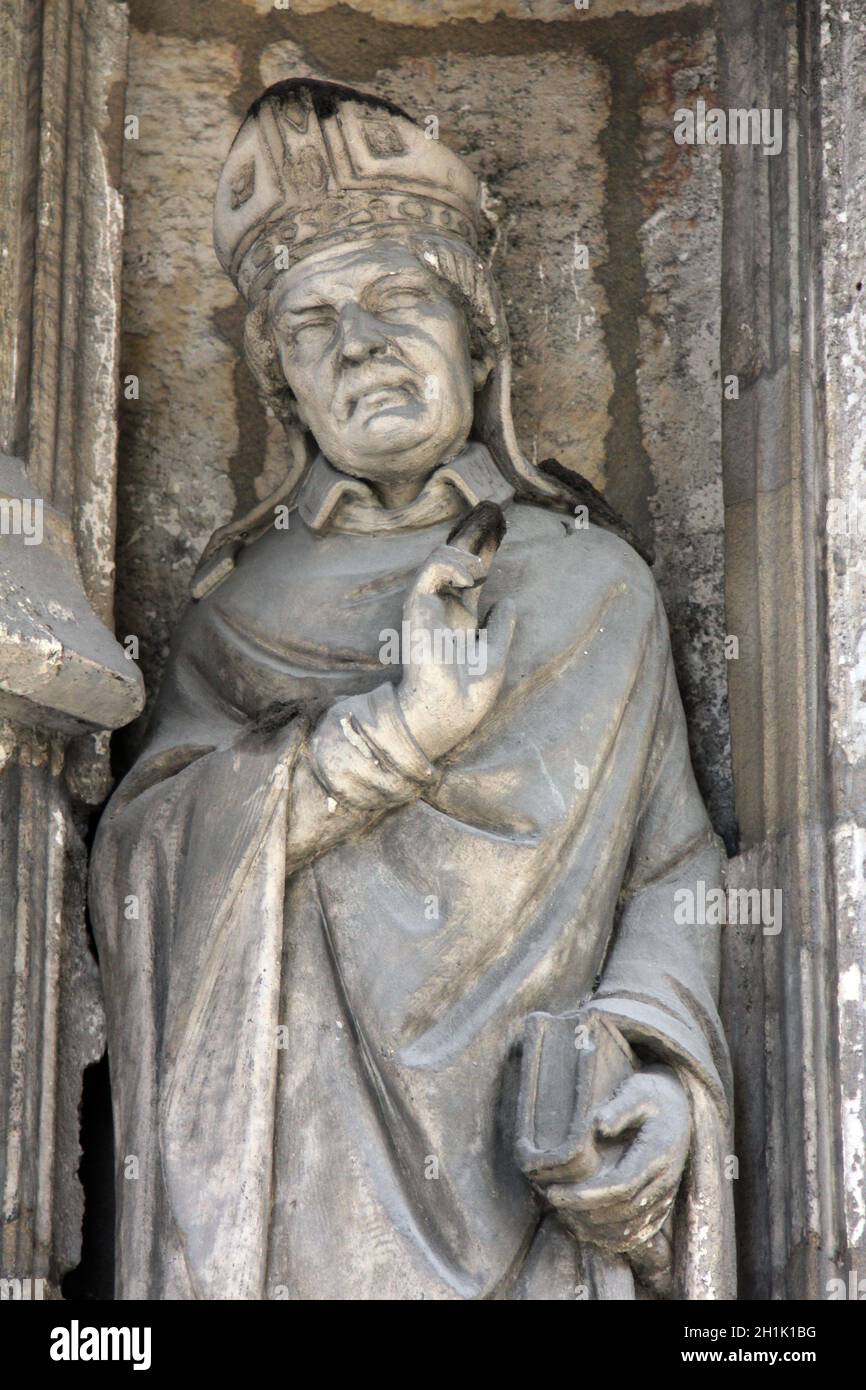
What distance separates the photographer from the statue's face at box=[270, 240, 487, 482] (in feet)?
12.9

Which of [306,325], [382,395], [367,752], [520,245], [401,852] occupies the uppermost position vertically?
[520,245]

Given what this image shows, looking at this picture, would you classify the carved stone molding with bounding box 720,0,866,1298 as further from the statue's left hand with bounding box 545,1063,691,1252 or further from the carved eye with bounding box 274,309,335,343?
the carved eye with bounding box 274,309,335,343

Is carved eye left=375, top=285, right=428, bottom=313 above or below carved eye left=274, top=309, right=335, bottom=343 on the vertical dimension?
above

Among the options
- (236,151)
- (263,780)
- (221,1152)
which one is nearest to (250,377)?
(236,151)

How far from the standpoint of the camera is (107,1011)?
383cm

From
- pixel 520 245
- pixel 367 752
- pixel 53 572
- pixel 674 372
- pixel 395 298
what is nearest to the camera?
pixel 367 752

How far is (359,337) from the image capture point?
3922 mm

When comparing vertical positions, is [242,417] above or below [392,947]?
above

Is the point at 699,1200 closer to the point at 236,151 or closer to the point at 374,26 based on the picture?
the point at 236,151

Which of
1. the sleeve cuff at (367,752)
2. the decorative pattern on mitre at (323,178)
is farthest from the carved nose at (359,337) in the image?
the sleeve cuff at (367,752)

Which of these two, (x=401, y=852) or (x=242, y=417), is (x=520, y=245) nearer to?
(x=242, y=417)

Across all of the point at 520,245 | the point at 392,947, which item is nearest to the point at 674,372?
the point at 520,245

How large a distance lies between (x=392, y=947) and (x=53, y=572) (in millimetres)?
652

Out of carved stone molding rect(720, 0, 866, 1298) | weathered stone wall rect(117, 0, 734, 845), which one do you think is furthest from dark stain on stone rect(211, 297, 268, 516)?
carved stone molding rect(720, 0, 866, 1298)
